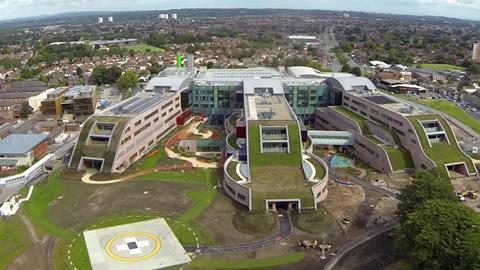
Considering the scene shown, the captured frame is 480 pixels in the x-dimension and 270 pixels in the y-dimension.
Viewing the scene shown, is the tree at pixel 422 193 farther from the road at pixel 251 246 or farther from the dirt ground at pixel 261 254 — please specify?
the road at pixel 251 246

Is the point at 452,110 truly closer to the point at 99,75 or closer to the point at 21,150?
the point at 21,150

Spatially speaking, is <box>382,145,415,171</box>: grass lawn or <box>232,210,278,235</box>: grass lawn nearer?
<box>232,210,278,235</box>: grass lawn

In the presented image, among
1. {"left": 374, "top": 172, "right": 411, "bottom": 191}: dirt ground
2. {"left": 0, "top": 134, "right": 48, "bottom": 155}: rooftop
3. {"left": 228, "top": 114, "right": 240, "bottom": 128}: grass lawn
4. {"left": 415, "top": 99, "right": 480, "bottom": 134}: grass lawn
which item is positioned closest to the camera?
{"left": 374, "top": 172, "right": 411, "bottom": 191}: dirt ground

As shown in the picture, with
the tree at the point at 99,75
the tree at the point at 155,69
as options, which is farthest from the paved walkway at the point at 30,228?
the tree at the point at 155,69

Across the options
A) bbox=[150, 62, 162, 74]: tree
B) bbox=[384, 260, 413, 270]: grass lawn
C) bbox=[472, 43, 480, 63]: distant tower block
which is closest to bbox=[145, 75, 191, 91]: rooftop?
bbox=[384, 260, 413, 270]: grass lawn

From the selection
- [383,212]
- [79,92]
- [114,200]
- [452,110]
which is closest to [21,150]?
[114,200]

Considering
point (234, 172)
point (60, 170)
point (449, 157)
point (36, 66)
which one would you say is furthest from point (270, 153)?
point (36, 66)

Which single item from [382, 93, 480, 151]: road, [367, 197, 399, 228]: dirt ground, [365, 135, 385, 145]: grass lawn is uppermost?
[365, 135, 385, 145]: grass lawn

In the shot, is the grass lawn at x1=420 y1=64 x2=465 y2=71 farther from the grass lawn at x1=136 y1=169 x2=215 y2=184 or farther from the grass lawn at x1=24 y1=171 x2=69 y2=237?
the grass lawn at x1=24 y1=171 x2=69 y2=237
